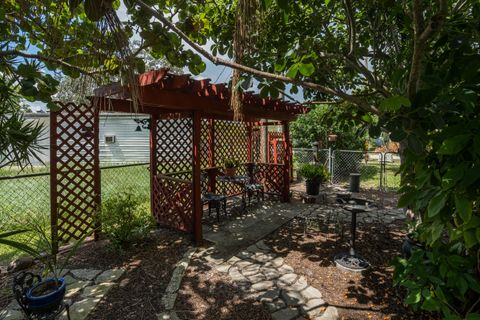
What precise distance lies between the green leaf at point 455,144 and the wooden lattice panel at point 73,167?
3905 mm

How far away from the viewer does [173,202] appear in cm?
437

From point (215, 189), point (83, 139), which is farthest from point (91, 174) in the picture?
point (215, 189)

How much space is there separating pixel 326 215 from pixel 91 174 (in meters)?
4.29

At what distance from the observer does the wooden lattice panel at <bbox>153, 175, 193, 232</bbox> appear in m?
4.22

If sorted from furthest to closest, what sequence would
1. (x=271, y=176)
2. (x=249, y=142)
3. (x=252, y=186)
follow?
1. (x=249, y=142)
2. (x=271, y=176)
3. (x=252, y=186)

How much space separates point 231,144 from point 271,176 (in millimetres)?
1349

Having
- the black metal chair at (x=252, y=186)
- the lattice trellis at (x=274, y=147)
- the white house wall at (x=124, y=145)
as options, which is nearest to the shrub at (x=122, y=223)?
the black metal chair at (x=252, y=186)

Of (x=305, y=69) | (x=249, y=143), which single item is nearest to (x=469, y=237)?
(x=305, y=69)

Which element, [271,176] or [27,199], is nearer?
[27,199]

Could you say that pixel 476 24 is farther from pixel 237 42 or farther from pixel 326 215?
pixel 326 215

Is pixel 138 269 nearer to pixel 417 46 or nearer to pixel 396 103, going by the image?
pixel 396 103

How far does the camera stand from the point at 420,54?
1.52m

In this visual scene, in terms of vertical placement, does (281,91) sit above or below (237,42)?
below

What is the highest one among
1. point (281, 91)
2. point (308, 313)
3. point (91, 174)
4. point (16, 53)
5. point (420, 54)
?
point (16, 53)
